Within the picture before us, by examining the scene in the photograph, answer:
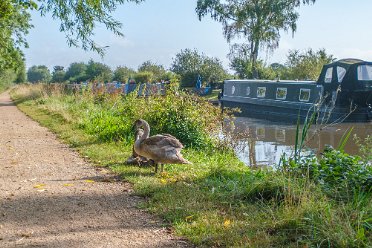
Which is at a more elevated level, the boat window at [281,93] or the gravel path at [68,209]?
the boat window at [281,93]

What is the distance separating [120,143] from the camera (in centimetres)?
1046

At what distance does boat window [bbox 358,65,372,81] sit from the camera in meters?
23.1

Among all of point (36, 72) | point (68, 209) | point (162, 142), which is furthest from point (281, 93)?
point (36, 72)

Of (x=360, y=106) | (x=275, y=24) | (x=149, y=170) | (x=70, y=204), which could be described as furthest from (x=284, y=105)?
(x=70, y=204)

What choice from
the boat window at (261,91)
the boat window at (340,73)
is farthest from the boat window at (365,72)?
the boat window at (261,91)

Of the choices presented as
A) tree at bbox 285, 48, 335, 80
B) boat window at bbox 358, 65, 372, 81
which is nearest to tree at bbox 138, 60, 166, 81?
tree at bbox 285, 48, 335, 80

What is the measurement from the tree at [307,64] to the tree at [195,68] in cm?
869

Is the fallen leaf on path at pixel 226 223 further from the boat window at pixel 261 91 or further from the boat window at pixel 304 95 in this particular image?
the boat window at pixel 261 91

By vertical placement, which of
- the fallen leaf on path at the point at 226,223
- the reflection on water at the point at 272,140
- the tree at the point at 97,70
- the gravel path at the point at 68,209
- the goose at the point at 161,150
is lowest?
the reflection on water at the point at 272,140

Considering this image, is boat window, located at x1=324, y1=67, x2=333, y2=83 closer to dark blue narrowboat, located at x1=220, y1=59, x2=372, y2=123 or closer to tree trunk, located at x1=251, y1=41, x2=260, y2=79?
dark blue narrowboat, located at x1=220, y1=59, x2=372, y2=123

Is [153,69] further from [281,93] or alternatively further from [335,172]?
[335,172]

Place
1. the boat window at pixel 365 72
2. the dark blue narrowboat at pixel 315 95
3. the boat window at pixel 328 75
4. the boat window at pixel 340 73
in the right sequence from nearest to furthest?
1. the dark blue narrowboat at pixel 315 95
2. the boat window at pixel 365 72
3. the boat window at pixel 340 73
4. the boat window at pixel 328 75

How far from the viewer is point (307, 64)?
1459 inches

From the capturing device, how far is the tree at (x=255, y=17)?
1505 inches
